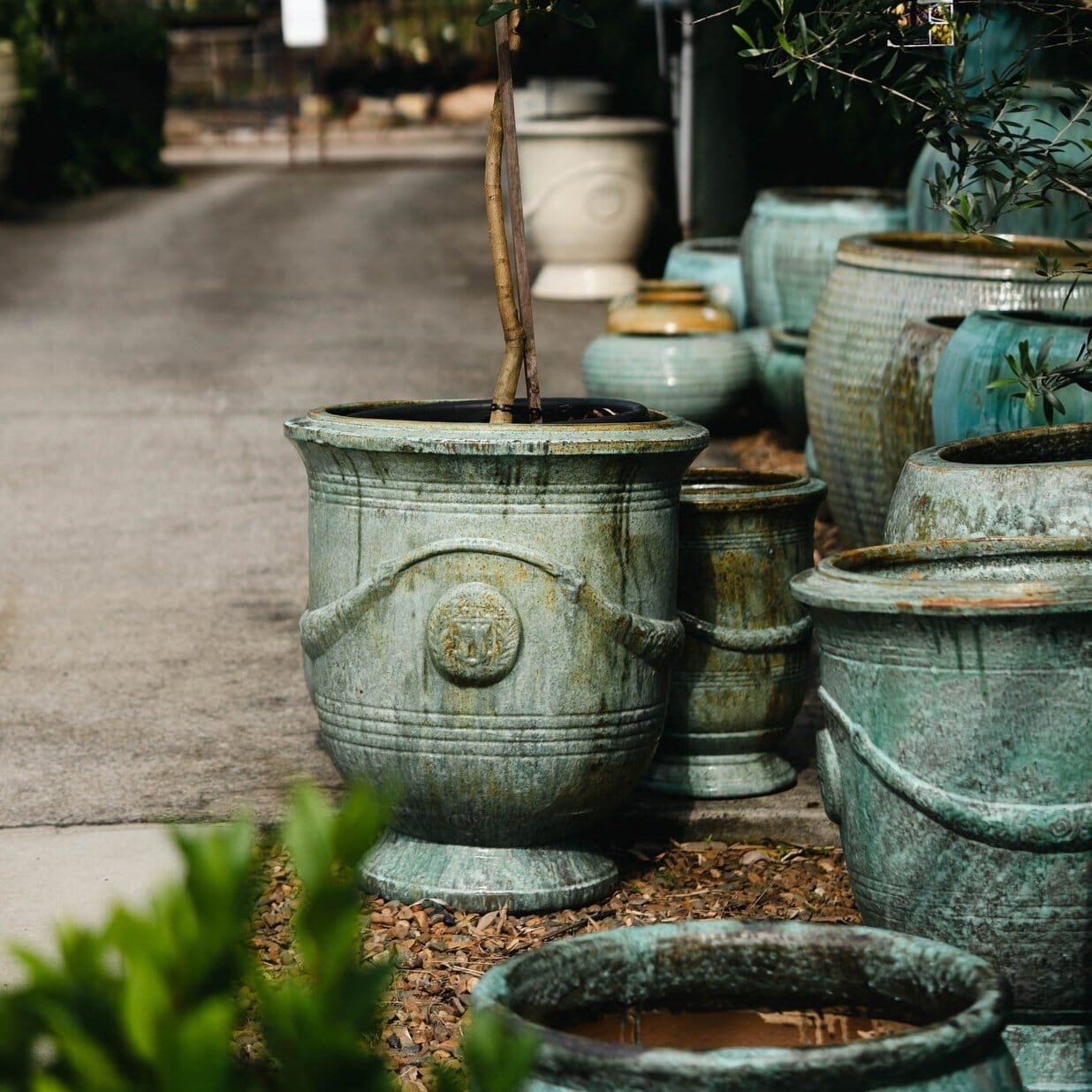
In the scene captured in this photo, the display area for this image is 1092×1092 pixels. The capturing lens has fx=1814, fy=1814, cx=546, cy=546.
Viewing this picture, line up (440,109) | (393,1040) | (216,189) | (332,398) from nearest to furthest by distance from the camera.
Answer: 1. (393,1040)
2. (332,398)
3. (216,189)
4. (440,109)

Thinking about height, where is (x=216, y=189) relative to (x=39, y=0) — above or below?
below

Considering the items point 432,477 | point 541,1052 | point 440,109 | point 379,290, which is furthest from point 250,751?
point 440,109

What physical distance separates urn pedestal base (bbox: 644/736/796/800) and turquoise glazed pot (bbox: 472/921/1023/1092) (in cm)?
183

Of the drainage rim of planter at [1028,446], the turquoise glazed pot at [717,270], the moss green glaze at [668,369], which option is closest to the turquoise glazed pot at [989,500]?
the drainage rim of planter at [1028,446]

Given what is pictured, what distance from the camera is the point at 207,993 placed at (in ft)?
3.53

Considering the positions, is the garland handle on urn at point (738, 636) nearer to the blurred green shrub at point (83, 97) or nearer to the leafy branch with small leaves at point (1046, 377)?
the leafy branch with small leaves at point (1046, 377)

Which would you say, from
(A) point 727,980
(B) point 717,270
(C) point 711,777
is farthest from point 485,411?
(B) point 717,270

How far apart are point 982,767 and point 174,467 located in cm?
499

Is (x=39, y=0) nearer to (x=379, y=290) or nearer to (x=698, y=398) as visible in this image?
(x=379, y=290)

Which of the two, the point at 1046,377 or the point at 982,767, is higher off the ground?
the point at 1046,377

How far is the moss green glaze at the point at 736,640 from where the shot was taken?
3.81m

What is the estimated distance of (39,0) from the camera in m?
14.6

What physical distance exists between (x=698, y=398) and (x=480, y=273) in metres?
4.36

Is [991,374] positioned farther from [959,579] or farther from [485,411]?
[959,579]
